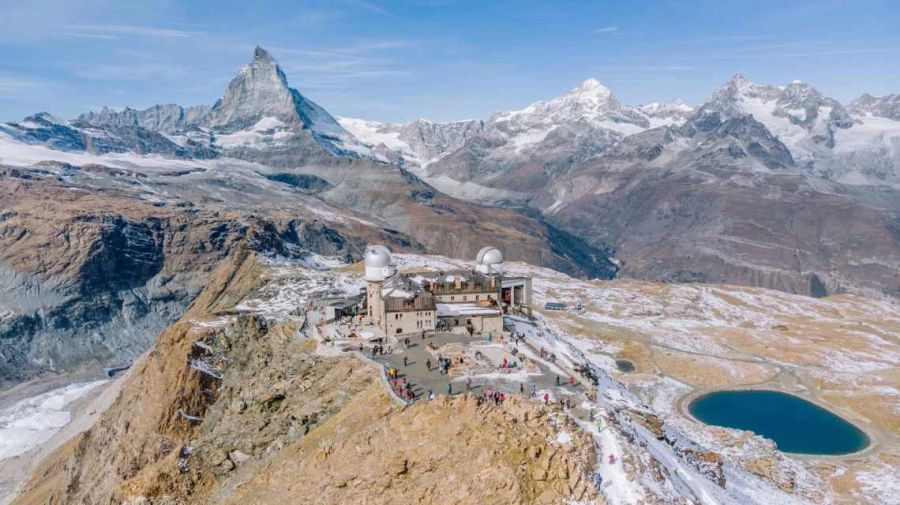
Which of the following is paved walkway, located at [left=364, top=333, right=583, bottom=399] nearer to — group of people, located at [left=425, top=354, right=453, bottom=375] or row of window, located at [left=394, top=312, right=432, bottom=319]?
group of people, located at [left=425, top=354, right=453, bottom=375]

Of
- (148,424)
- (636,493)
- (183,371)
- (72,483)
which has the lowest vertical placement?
(72,483)

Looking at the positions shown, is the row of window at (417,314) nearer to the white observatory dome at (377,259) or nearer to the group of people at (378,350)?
the group of people at (378,350)

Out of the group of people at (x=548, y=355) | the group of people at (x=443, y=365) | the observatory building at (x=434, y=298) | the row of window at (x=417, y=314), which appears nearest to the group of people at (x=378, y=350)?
the group of people at (x=443, y=365)

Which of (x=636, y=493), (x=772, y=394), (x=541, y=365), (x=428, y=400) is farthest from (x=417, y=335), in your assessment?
(x=772, y=394)

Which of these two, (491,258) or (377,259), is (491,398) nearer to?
(377,259)

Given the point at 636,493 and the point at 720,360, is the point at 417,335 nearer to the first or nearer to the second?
the point at 636,493

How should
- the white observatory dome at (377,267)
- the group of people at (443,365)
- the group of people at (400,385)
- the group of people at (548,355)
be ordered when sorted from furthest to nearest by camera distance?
the white observatory dome at (377,267) → the group of people at (548,355) → the group of people at (443,365) → the group of people at (400,385)
